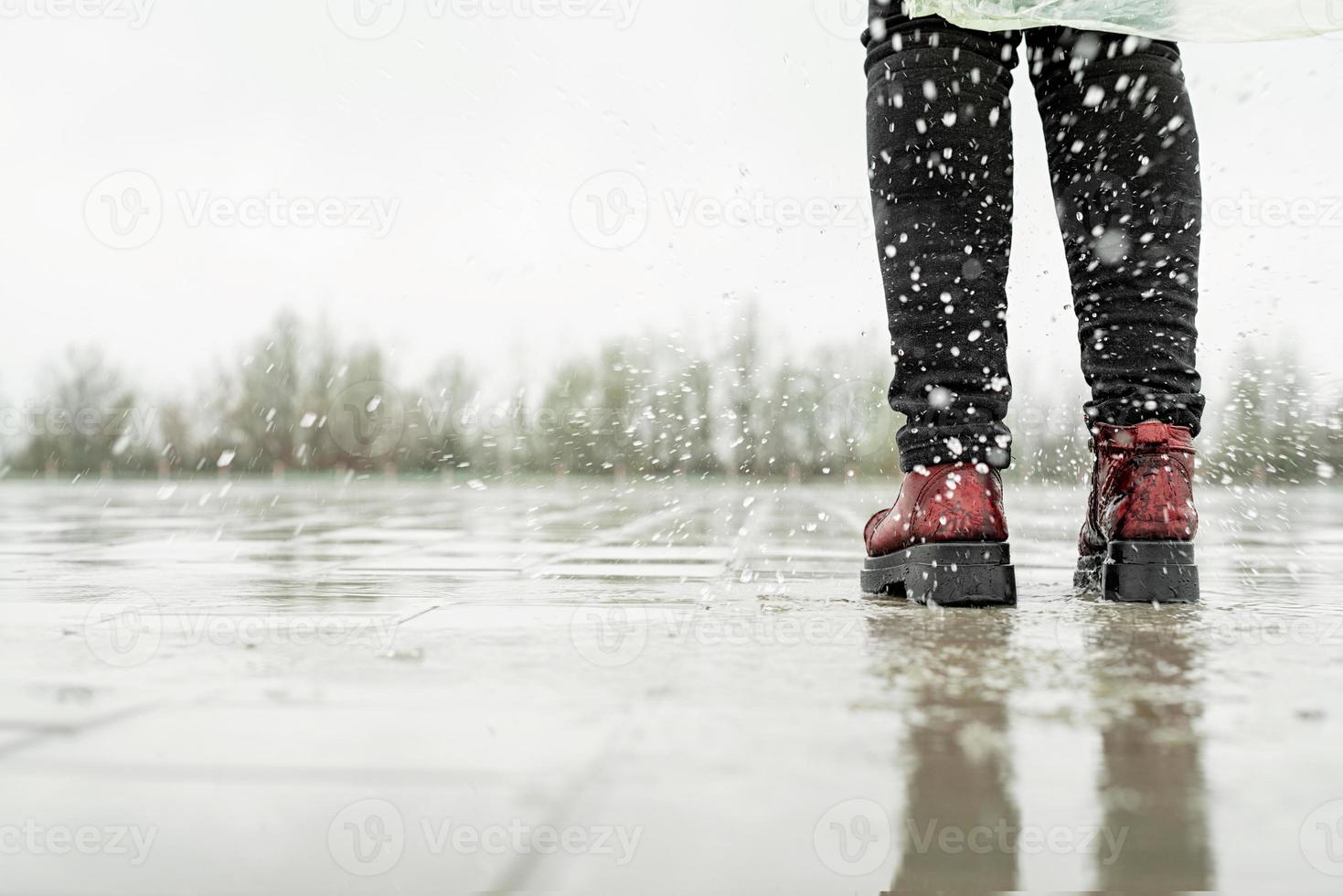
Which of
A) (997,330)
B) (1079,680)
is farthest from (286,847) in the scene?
(997,330)

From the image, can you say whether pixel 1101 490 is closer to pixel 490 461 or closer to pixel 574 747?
pixel 574 747

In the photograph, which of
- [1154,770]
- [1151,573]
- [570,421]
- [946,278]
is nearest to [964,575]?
[1151,573]

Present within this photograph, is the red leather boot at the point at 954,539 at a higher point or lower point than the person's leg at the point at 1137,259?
lower

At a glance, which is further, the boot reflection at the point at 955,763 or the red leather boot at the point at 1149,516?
the red leather boot at the point at 1149,516

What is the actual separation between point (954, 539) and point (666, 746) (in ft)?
2.72

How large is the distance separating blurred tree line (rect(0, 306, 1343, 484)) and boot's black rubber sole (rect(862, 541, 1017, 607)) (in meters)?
1.53

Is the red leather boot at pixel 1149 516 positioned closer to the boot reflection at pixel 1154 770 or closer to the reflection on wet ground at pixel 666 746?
the reflection on wet ground at pixel 666 746

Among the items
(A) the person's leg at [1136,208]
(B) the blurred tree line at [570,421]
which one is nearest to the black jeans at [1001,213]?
(A) the person's leg at [1136,208]

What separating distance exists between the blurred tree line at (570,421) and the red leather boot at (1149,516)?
1.28 meters

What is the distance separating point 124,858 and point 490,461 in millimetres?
20395

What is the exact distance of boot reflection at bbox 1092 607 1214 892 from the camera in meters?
0.45

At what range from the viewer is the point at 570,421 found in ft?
48.5

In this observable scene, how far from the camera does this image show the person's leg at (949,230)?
4.63ft

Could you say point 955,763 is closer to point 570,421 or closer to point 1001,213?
point 1001,213
